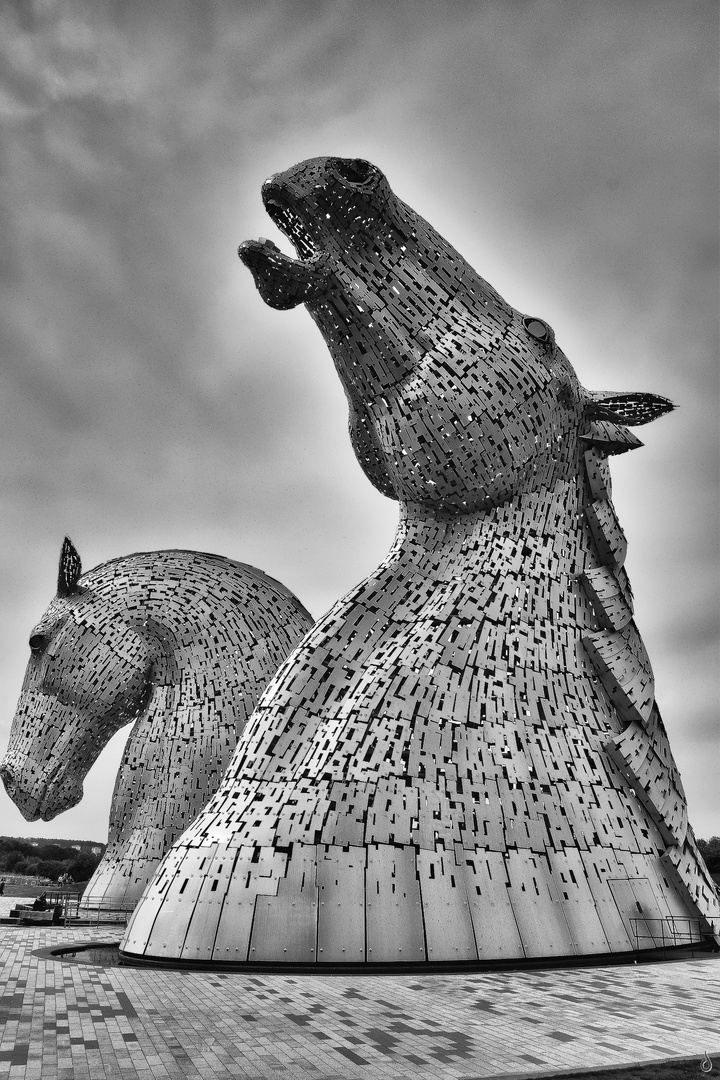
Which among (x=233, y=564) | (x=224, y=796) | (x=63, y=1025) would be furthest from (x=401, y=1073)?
(x=233, y=564)

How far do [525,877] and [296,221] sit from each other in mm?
7369

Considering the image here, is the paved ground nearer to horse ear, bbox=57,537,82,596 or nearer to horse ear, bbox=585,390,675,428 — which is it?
horse ear, bbox=585,390,675,428

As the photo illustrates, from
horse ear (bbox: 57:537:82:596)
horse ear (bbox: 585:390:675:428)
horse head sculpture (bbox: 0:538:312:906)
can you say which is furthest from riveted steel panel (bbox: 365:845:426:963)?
horse ear (bbox: 57:537:82:596)

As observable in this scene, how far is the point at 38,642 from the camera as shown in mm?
13094

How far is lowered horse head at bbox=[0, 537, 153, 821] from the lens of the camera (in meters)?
12.9

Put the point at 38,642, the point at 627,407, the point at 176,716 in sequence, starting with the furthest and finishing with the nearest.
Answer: the point at 38,642 → the point at 176,716 → the point at 627,407

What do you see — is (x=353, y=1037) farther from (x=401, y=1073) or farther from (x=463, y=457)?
(x=463, y=457)

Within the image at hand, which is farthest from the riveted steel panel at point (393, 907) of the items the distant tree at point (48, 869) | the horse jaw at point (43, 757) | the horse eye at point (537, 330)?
the distant tree at point (48, 869)

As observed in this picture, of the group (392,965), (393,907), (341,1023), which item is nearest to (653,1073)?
(341,1023)

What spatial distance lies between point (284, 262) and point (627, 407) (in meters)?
4.53

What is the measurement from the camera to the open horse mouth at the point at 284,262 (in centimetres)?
891

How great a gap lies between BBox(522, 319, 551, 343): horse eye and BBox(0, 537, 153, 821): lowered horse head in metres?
7.51

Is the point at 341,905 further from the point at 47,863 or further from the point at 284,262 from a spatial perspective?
the point at 47,863

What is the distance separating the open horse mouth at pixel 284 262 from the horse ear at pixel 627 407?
3.64 metres
